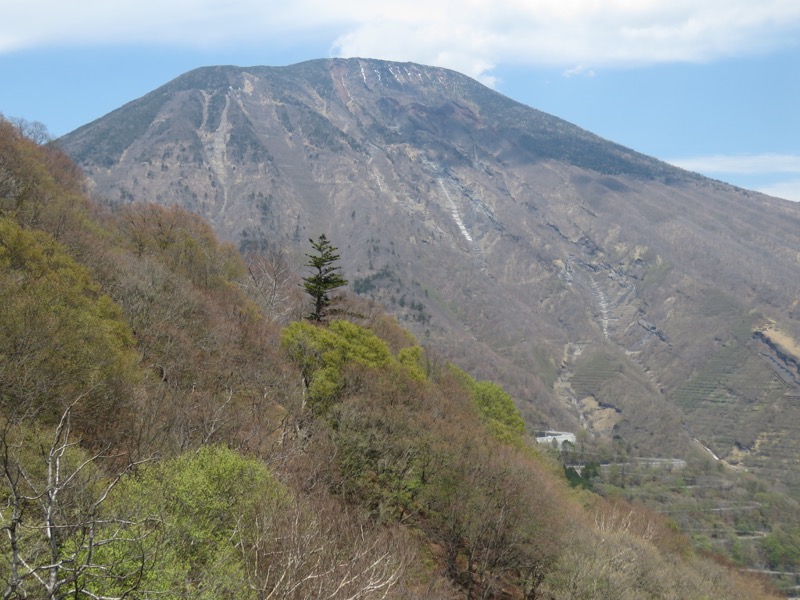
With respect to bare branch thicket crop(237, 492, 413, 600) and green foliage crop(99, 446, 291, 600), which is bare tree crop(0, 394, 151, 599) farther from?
bare branch thicket crop(237, 492, 413, 600)

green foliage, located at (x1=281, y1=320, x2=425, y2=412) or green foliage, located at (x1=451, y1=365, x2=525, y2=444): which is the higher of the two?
green foliage, located at (x1=281, y1=320, x2=425, y2=412)

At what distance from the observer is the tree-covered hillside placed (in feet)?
45.3

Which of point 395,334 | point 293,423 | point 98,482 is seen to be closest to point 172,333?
point 293,423

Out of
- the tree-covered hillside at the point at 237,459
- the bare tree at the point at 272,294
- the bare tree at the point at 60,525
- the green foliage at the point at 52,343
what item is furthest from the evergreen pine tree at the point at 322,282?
the bare tree at the point at 60,525

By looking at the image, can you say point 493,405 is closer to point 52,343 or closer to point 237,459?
point 52,343

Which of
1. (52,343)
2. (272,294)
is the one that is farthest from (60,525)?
(272,294)

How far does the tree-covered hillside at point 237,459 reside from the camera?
1382cm

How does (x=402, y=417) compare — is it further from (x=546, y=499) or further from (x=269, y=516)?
(x=269, y=516)

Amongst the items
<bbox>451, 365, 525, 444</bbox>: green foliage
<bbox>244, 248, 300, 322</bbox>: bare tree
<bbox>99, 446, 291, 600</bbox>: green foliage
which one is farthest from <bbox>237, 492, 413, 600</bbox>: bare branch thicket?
<bbox>451, 365, 525, 444</bbox>: green foliage

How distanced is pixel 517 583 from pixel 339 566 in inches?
790

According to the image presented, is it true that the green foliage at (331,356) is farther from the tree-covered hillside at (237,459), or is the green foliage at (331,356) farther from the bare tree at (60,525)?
the bare tree at (60,525)

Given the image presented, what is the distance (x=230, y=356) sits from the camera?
38.3 metres

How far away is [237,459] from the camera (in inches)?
718

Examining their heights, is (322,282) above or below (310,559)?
above
